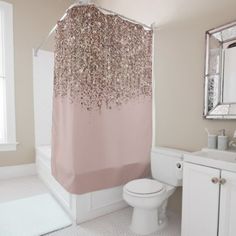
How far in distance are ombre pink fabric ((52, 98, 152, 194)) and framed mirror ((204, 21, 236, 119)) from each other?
70 centimetres

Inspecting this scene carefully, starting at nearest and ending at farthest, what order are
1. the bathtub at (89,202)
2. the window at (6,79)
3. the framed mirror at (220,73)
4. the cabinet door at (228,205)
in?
the cabinet door at (228,205), the framed mirror at (220,73), the bathtub at (89,202), the window at (6,79)

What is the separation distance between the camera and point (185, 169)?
1.52m

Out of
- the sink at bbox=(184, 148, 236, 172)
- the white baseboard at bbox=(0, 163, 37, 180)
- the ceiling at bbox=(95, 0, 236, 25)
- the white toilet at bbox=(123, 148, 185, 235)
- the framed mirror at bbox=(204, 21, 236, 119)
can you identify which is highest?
the ceiling at bbox=(95, 0, 236, 25)

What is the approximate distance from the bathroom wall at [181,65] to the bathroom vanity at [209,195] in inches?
17.4

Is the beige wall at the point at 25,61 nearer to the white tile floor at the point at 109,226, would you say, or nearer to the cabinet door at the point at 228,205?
the white tile floor at the point at 109,226

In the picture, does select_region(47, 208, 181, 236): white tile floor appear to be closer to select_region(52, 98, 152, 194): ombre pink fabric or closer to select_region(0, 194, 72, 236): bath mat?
select_region(0, 194, 72, 236): bath mat

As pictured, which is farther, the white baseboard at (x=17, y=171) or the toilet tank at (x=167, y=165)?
the white baseboard at (x=17, y=171)

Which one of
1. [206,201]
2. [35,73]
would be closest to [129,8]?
[35,73]

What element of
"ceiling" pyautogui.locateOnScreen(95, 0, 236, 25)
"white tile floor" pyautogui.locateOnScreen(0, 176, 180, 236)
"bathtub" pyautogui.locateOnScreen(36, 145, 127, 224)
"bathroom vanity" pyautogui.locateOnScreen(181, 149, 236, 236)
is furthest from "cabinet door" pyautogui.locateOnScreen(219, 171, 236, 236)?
"ceiling" pyautogui.locateOnScreen(95, 0, 236, 25)

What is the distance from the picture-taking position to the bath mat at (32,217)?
182 centimetres

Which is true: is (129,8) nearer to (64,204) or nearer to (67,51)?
(67,51)

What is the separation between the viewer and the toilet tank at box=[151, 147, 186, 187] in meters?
1.85

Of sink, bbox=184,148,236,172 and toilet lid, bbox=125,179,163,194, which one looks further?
toilet lid, bbox=125,179,163,194

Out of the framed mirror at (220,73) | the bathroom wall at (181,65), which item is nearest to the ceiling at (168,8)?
the bathroom wall at (181,65)
